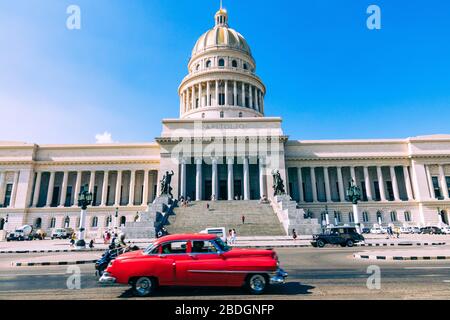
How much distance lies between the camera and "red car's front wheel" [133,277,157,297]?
7284mm

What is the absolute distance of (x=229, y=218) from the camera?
111 feet

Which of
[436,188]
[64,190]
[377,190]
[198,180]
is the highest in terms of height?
[198,180]

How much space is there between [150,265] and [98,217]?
4608cm

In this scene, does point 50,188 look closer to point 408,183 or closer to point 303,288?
point 303,288

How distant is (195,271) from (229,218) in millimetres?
26899

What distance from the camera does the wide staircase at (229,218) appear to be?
100ft

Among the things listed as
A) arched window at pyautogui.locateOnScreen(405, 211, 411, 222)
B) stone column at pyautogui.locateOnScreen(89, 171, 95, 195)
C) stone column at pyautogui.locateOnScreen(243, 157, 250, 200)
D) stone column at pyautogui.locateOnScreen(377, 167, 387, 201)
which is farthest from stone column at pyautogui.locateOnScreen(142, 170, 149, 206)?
arched window at pyautogui.locateOnScreen(405, 211, 411, 222)

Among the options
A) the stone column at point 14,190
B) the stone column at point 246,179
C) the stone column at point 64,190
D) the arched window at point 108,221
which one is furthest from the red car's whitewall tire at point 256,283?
the stone column at point 14,190

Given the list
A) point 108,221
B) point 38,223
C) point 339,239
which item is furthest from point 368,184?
point 38,223

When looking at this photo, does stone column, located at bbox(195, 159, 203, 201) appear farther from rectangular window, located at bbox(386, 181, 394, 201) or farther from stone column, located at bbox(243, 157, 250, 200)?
rectangular window, located at bbox(386, 181, 394, 201)

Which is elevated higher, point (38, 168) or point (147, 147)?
point (147, 147)
